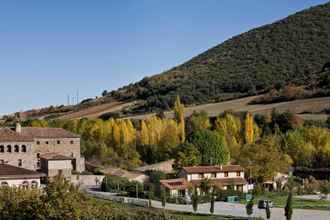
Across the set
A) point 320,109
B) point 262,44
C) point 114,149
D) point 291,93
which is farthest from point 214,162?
point 262,44

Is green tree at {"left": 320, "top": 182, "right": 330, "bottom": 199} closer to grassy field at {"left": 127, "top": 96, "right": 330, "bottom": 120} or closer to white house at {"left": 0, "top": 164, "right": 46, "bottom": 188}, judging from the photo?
white house at {"left": 0, "top": 164, "right": 46, "bottom": 188}

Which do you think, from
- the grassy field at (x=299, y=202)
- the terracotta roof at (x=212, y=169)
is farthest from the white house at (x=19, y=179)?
the terracotta roof at (x=212, y=169)

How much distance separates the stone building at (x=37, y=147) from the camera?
72.6m

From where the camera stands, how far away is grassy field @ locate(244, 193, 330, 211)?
53594 mm

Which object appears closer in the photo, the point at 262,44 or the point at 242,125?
the point at 242,125

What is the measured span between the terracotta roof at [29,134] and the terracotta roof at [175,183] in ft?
61.7

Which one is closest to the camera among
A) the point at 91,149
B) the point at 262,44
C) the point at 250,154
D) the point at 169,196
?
the point at 169,196

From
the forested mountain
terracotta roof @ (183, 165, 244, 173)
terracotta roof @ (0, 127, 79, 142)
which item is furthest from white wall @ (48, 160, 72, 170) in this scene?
the forested mountain

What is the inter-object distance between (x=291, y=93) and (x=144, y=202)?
65134 millimetres

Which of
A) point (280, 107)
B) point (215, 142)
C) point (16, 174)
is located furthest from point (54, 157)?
point (280, 107)

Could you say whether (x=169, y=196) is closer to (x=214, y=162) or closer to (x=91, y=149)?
(x=214, y=162)

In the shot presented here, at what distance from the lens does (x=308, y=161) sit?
77.2 metres

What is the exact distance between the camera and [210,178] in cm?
6681

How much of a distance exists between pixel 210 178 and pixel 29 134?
2464 centimetres
